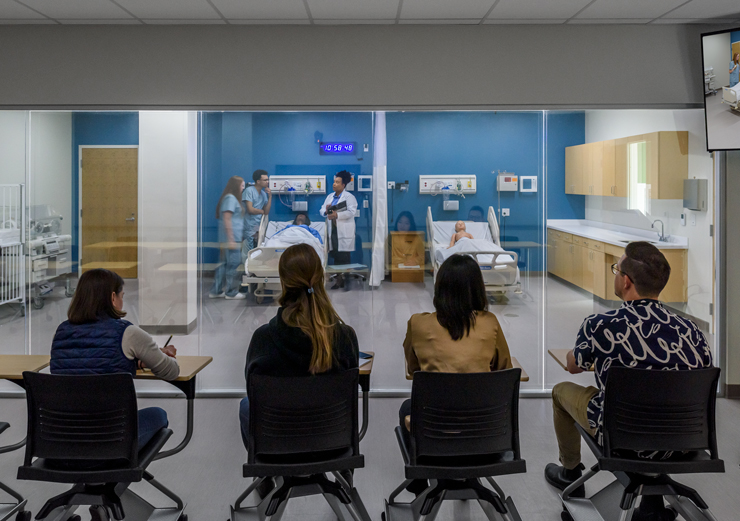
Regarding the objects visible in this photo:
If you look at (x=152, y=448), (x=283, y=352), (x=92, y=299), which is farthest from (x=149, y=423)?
(x=283, y=352)

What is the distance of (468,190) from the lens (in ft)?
14.0

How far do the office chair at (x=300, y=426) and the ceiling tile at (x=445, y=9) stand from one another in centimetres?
252

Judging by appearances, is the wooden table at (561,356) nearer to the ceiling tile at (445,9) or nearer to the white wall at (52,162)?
the ceiling tile at (445,9)

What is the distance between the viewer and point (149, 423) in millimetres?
2467

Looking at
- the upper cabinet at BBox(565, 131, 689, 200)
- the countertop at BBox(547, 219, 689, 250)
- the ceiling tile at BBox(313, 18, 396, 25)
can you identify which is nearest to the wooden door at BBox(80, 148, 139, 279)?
the ceiling tile at BBox(313, 18, 396, 25)

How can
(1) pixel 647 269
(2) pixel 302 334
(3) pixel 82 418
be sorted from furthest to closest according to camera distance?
(1) pixel 647 269
(2) pixel 302 334
(3) pixel 82 418

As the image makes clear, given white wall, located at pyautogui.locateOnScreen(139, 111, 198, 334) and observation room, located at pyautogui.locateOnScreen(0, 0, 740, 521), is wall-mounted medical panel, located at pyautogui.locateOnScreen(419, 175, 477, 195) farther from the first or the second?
white wall, located at pyautogui.locateOnScreen(139, 111, 198, 334)

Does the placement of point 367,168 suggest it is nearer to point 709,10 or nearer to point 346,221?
point 346,221

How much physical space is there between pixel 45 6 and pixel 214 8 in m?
1.06

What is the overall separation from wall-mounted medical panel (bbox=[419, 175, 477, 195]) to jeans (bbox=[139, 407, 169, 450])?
244cm

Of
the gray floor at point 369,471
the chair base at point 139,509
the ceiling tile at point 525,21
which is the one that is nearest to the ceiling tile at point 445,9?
the ceiling tile at point 525,21

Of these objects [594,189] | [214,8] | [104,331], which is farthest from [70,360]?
Answer: [594,189]

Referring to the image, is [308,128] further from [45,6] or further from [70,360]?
[70,360]

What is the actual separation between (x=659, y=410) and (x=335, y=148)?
2.78 metres
